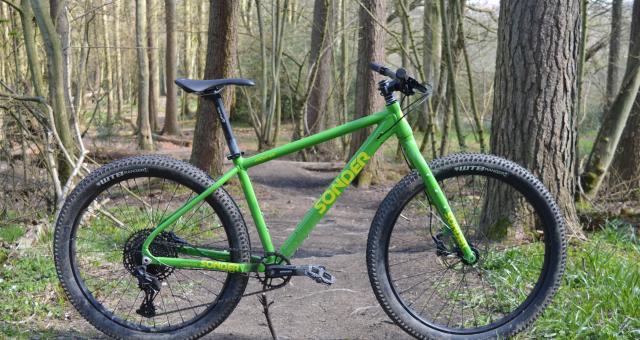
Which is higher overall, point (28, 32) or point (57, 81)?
point (28, 32)

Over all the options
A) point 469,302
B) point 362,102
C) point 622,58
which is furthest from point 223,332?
point 622,58

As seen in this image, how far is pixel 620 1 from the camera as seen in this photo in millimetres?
10289

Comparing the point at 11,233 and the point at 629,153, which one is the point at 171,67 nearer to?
the point at 629,153

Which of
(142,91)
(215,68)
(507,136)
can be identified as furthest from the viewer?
(142,91)

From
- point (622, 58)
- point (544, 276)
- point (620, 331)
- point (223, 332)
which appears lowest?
point (223, 332)

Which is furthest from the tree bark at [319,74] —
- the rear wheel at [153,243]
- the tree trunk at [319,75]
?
the rear wheel at [153,243]

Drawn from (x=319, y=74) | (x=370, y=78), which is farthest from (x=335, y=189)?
(x=319, y=74)

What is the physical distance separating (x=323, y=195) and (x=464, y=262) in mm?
788

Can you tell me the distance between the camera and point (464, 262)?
3359 millimetres

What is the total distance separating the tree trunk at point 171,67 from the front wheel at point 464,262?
15.2 m

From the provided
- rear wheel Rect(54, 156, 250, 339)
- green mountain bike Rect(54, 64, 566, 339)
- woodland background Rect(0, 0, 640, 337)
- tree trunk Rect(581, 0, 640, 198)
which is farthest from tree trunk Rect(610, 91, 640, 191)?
rear wheel Rect(54, 156, 250, 339)

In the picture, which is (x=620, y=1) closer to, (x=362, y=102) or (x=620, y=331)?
(x=362, y=102)

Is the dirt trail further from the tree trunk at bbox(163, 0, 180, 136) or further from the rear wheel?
the tree trunk at bbox(163, 0, 180, 136)

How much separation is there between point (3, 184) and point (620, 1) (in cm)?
902
